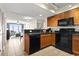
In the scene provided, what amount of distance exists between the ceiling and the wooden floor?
46cm

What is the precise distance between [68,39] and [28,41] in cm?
70

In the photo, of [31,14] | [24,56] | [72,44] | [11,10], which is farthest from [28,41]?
[72,44]

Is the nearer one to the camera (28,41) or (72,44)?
(72,44)

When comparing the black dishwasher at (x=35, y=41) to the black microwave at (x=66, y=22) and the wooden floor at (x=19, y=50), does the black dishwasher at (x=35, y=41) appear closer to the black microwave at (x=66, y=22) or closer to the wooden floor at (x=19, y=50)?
the wooden floor at (x=19, y=50)

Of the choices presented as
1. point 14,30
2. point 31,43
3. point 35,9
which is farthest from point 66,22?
point 14,30

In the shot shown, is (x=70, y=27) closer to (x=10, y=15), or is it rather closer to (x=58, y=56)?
(x=58, y=56)

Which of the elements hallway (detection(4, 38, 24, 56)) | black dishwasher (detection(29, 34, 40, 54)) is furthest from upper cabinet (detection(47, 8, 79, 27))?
hallway (detection(4, 38, 24, 56))

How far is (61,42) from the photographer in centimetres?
203

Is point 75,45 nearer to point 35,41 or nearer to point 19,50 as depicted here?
point 35,41

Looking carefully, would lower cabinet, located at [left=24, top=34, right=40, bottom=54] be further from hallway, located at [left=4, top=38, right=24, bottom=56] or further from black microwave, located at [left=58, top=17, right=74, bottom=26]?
black microwave, located at [left=58, top=17, right=74, bottom=26]

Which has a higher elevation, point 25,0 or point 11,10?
point 25,0

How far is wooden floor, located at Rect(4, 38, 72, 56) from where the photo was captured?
6.37 feet

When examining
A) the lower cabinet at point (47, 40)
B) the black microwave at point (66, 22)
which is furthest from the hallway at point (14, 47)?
the black microwave at point (66, 22)

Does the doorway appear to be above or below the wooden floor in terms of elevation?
above
